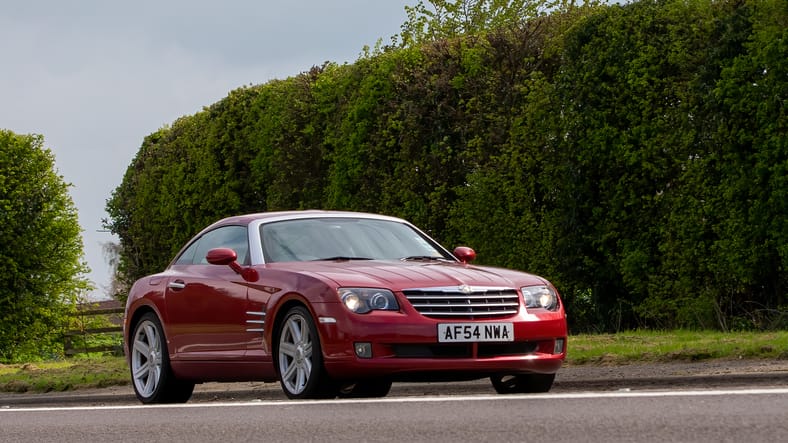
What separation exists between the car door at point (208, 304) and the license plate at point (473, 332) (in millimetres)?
1866

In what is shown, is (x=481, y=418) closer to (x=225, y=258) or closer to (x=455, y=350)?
(x=455, y=350)

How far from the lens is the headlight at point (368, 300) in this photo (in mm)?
9820

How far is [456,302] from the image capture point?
32.4 ft

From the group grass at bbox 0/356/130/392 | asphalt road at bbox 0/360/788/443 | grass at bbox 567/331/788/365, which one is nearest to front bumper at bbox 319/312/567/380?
asphalt road at bbox 0/360/788/443

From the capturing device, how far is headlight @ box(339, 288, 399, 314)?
9820 mm

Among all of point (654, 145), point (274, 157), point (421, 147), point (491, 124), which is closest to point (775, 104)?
point (654, 145)

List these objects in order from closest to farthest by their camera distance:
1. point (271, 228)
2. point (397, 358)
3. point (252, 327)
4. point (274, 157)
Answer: point (397, 358)
point (252, 327)
point (271, 228)
point (274, 157)

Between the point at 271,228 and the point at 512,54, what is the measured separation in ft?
30.5

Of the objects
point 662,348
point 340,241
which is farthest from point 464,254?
point 662,348

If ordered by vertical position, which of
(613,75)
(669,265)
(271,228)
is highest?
(613,75)

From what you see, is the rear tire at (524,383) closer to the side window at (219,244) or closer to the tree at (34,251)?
the side window at (219,244)

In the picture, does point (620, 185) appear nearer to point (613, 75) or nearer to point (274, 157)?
point (613, 75)

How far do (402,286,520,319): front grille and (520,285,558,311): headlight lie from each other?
31 centimetres

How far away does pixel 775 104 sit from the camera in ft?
51.6
